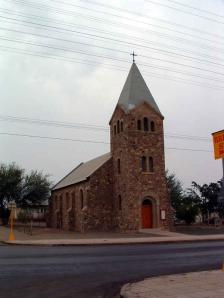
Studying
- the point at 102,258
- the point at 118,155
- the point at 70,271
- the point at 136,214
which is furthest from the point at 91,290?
the point at 118,155

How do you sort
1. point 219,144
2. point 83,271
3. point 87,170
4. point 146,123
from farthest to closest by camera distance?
point 87,170 → point 146,123 → point 219,144 → point 83,271

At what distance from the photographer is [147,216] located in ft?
142

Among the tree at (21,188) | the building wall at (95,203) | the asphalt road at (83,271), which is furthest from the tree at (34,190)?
the asphalt road at (83,271)

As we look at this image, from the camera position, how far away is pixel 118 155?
1784 inches

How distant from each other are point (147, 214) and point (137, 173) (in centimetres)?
410

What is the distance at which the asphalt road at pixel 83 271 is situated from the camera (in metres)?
10.9

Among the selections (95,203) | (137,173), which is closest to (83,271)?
(137,173)

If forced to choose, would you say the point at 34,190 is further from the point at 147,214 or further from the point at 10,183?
the point at 147,214

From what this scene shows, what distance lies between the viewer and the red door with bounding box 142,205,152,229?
141 ft

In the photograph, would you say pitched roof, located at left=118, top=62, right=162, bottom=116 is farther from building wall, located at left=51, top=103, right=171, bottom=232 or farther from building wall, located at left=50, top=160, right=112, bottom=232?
building wall, located at left=50, top=160, right=112, bottom=232

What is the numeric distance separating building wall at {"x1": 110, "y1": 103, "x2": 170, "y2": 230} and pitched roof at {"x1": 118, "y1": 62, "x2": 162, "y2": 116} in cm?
62

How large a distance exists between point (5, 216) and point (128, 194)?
26512mm

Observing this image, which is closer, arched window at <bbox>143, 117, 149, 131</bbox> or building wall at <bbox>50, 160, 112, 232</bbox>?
building wall at <bbox>50, 160, 112, 232</bbox>

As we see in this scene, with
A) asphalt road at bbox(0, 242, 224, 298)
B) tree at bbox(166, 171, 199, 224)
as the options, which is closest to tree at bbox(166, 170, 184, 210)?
tree at bbox(166, 171, 199, 224)
